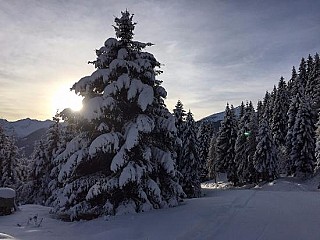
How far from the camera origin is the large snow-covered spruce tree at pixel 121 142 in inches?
540

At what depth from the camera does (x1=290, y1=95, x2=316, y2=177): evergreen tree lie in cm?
4781

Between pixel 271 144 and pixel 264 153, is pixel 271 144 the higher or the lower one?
the higher one

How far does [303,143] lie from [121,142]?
40.7m

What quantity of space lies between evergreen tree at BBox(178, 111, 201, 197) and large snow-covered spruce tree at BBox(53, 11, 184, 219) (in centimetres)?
2386

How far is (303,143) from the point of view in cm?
4806

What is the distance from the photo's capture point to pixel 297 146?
4850cm

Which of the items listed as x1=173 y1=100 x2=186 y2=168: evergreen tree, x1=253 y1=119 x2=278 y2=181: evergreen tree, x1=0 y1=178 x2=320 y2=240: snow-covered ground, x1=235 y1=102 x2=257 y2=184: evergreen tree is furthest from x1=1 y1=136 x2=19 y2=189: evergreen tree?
x1=253 y1=119 x2=278 y2=181: evergreen tree

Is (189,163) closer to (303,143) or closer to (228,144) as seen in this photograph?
(303,143)

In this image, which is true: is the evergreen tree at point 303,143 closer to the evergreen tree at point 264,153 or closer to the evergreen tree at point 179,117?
the evergreen tree at point 264,153

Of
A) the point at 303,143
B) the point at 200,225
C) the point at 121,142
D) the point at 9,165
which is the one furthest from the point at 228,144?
the point at 200,225

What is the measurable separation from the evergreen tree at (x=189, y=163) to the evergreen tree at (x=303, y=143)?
56.9 feet

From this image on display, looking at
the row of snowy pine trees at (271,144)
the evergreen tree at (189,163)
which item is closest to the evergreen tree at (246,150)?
the row of snowy pine trees at (271,144)

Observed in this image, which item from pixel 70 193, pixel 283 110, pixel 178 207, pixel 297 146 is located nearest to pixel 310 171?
pixel 297 146

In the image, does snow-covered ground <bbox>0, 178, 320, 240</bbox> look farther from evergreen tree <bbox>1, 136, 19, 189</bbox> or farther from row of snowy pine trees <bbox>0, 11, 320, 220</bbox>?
evergreen tree <bbox>1, 136, 19, 189</bbox>
